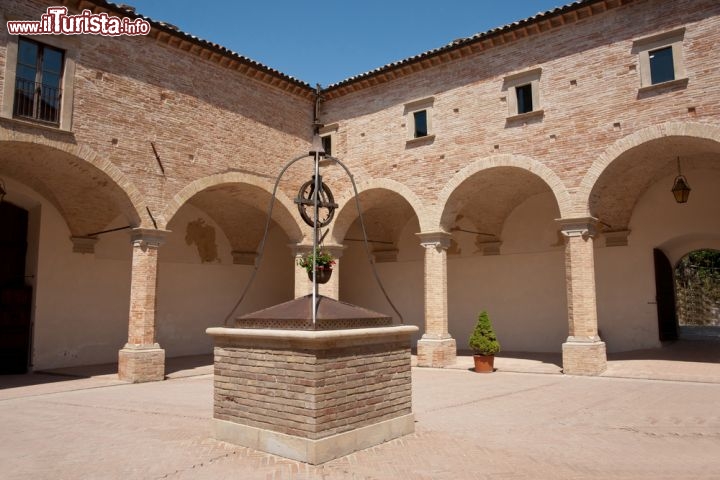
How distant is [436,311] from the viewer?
1486 centimetres

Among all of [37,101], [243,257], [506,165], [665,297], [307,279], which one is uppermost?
[37,101]

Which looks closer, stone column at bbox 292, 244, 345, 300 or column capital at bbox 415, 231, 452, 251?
column capital at bbox 415, 231, 452, 251

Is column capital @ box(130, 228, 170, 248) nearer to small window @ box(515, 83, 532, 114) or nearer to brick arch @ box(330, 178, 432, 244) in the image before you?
brick arch @ box(330, 178, 432, 244)

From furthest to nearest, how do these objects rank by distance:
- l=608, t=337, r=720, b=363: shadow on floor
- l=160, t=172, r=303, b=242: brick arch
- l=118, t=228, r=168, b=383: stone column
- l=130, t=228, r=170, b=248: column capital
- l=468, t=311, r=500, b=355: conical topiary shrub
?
l=608, t=337, r=720, b=363: shadow on floor → l=160, t=172, r=303, b=242: brick arch → l=468, t=311, r=500, b=355: conical topiary shrub → l=130, t=228, r=170, b=248: column capital → l=118, t=228, r=168, b=383: stone column

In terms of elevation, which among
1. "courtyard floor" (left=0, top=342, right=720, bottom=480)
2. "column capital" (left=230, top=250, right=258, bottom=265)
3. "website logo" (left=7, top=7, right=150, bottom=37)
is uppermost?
"website logo" (left=7, top=7, right=150, bottom=37)

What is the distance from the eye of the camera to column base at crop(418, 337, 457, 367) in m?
14.6

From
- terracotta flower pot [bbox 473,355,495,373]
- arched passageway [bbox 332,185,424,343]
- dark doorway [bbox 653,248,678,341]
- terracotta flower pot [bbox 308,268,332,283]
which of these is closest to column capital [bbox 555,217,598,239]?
terracotta flower pot [bbox 473,355,495,373]

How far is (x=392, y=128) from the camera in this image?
54.3 feet

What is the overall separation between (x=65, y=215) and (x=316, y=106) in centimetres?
796

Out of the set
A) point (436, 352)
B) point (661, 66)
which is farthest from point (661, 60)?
point (436, 352)

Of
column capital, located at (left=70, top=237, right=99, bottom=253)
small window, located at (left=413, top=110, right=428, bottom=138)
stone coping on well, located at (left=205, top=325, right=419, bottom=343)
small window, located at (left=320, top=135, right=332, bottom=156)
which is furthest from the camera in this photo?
small window, located at (left=320, top=135, right=332, bottom=156)

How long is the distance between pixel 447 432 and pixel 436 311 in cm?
783

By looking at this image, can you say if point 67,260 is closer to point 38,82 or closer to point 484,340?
point 38,82

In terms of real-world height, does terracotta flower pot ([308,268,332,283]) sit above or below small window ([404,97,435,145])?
below
